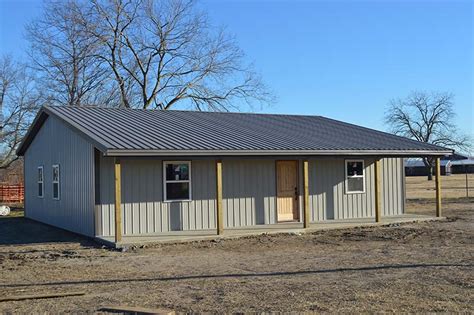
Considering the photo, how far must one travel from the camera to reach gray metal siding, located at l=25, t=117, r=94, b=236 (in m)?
16.6

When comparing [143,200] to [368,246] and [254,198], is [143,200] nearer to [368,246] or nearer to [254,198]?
[254,198]

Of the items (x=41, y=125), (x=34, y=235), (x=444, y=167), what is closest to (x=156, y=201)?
(x=34, y=235)

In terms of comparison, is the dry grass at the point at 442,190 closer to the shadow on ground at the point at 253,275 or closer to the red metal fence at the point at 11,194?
the red metal fence at the point at 11,194

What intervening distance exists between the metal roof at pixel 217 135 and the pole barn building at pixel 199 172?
40mm

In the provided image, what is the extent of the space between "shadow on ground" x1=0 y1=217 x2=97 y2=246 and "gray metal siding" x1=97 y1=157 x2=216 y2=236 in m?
1.19

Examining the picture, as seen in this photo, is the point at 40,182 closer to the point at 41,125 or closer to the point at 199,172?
the point at 41,125

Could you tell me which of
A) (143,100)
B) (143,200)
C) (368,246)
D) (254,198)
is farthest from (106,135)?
(143,100)

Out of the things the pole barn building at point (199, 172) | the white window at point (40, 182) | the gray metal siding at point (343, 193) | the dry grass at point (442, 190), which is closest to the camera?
the pole barn building at point (199, 172)

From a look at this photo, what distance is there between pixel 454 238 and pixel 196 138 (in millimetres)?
7641

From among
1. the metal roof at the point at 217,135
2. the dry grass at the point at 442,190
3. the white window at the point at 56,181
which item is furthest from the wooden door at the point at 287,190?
the dry grass at the point at 442,190

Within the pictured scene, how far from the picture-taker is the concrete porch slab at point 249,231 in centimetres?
1498

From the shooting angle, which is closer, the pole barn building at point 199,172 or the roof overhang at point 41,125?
the roof overhang at point 41,125

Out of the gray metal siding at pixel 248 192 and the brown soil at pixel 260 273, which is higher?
the gray metal siding at pixel 248 192

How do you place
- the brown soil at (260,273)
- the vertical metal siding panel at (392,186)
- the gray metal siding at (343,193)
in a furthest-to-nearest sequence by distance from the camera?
the vertical metal siding panel at (392,186), the gray metal siding at (343,193), the brown soil at (260,273)
